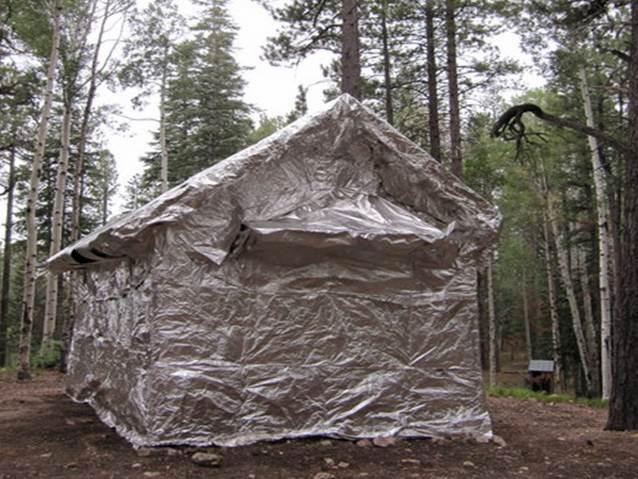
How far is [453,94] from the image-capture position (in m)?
14.8

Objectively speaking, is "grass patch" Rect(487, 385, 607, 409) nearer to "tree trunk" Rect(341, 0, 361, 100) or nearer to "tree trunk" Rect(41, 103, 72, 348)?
"tree trunk" Rect(341, 0, 361, 100)

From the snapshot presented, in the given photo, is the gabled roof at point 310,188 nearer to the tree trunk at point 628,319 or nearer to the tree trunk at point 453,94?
the tree trunk at point 628,319

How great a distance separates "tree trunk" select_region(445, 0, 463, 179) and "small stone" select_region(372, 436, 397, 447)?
8.99 m

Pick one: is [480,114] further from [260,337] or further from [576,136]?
[260,337]

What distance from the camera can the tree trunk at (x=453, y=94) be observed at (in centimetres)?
1409

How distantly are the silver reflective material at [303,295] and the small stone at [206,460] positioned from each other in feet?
A: 1.53

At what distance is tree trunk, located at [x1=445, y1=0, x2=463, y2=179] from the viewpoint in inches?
555

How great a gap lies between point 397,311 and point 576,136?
14.9m

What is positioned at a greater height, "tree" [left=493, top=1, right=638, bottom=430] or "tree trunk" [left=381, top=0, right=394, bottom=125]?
"tree trunk" [left=381, top=0, right=394, bottom=125]

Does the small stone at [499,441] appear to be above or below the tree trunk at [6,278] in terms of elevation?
below

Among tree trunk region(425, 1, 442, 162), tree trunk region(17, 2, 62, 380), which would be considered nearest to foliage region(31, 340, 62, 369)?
tree trunk region(17, 2, 62, 380)

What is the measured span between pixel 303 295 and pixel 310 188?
1228mm

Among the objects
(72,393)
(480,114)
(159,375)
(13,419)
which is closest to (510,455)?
(159,375)

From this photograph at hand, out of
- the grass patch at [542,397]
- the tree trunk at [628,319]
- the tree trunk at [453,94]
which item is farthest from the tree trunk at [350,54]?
the grass patch at [542,397]
